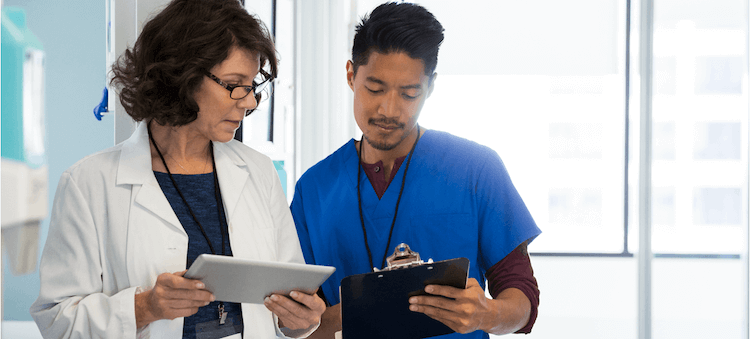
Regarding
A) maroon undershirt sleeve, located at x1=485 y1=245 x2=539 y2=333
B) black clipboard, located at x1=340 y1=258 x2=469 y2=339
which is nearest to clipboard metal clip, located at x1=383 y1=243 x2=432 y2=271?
black clipboard, located at x1=340 y1=258 x2=469 y2=339

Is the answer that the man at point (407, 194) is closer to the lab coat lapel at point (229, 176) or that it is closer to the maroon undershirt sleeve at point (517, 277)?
the maroon undershirt sleeve at point (517, 277)

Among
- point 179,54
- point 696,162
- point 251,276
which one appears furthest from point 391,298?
point 696,162

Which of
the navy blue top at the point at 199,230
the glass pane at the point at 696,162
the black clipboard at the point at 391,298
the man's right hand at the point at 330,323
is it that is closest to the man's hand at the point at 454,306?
the black clipboard at the point at 391,298

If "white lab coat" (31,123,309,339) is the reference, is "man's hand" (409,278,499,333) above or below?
below

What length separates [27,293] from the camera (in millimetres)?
1043

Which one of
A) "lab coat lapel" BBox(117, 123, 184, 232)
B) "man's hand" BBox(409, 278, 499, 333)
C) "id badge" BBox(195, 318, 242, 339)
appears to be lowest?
"id badge" BBox(195, 318, 242, 339)

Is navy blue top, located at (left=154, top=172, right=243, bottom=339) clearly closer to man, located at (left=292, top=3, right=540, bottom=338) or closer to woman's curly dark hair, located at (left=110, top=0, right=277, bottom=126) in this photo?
woman's curly dark hair, located at (left=110, top=0, right=277, bottom=126)

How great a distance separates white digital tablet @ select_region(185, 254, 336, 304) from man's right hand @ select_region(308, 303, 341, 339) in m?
0.28

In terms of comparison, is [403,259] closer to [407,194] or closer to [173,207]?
[407,194]

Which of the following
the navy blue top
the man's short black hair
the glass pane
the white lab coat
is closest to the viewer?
the white lab coat

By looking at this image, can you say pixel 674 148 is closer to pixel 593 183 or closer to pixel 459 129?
pixel 593 183

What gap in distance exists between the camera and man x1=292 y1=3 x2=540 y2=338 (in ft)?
3.91

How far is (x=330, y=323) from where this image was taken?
3.99 ft

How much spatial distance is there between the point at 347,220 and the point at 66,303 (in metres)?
0.60
